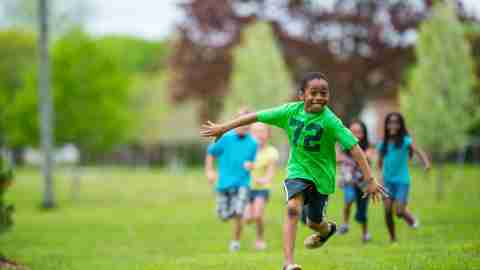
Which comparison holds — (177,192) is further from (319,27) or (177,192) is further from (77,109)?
(319,27)

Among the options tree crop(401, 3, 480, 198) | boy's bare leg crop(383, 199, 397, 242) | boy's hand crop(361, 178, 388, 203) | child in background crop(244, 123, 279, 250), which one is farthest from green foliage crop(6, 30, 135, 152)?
boy's hand crop(361, 178, 388, 203)

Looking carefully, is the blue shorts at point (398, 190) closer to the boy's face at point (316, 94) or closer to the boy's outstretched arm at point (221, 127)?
the boy's face at point (316, 94)

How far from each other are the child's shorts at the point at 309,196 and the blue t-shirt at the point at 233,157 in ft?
14.5

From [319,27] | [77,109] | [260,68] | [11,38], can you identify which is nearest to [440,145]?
[260,68]

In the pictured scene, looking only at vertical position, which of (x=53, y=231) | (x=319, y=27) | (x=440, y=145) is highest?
(x=319, y=27)

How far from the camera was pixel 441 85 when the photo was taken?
26.8m

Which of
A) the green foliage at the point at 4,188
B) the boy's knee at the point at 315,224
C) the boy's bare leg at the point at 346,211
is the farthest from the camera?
the boy's bare leg at the point at 346,211

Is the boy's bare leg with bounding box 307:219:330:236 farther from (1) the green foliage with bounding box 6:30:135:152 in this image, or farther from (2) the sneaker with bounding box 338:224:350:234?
(1) the green foliage with bounding box 6:30:135:152

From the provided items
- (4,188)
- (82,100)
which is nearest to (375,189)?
(4,188)

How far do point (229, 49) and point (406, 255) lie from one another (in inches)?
1123

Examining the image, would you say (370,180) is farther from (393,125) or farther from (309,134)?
(393,125)

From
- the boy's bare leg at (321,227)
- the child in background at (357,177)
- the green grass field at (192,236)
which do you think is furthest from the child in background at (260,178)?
the boy's bare leg at (321,227)

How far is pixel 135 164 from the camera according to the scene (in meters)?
74.4

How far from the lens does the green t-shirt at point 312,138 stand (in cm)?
885
